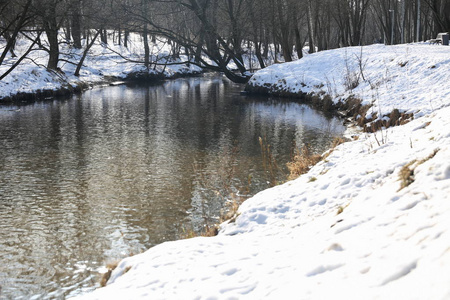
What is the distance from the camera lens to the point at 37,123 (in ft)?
59.1

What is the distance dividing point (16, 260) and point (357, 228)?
5212 mm

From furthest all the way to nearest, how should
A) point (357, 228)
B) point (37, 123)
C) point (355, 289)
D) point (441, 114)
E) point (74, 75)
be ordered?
point (74, 75) → point (37, 123) → point (441, 114) → point (357, 228) → point (355, 289)

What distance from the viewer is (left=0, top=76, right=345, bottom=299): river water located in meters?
6.79

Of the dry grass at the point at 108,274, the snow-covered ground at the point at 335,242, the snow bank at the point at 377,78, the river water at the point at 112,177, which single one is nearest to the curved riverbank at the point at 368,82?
the snow bank at the point at 377,78

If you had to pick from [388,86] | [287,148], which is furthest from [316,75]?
[287,148]

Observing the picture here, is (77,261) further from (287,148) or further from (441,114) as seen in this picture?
(287,148)

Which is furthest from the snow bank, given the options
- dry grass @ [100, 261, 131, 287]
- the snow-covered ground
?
dry grass @ [100, 261, 131, 287]

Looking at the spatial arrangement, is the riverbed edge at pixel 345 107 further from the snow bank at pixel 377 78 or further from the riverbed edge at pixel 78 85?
the riverbed edge at pixel 78 85

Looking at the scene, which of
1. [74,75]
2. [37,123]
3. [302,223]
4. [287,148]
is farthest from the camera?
[74,75]

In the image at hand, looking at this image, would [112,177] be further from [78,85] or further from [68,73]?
[68,73]

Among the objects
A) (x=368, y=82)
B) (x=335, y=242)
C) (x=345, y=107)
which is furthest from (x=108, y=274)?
(x=368, y=82)

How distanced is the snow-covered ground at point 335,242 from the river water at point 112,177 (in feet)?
5.01

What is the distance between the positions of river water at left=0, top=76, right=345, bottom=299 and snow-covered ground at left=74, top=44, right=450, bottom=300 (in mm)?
1528

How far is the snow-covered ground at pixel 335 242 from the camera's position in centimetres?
332
